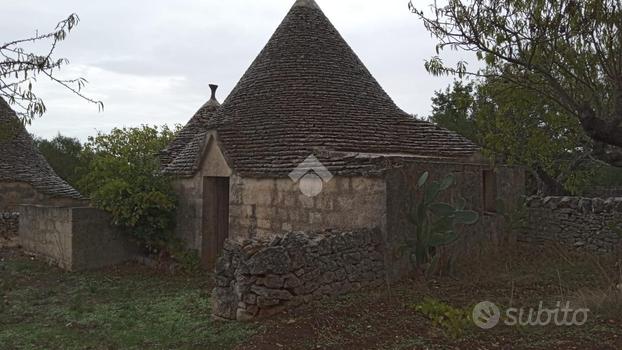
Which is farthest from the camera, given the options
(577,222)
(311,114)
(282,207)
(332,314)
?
(577,222)

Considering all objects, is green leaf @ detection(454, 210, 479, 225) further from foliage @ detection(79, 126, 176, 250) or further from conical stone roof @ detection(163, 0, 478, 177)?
foliage @ detection(79, 126, 176, 250)

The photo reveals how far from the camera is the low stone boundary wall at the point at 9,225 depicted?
1404 centimetres

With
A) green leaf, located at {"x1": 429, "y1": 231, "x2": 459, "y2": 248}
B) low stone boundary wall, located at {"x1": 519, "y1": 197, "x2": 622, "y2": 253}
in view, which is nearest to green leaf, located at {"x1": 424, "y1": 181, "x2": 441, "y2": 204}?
green leaf, located at {"x1": 429, "y1": 231, "x2": 459, "y2": 248}

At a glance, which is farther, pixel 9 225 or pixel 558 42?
pixel 9 225

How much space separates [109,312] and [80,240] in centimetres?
360

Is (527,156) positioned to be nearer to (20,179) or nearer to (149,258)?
(149,258)

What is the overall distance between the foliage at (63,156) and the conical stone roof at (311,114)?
20.2 meters

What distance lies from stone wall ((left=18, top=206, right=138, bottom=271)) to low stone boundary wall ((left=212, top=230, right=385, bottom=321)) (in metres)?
5.13

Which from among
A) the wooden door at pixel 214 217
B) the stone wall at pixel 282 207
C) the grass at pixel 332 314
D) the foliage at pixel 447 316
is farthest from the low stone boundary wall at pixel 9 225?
the foliage at pixel 447 316

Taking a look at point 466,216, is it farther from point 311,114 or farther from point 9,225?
point 9,225

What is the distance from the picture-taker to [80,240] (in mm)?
9977

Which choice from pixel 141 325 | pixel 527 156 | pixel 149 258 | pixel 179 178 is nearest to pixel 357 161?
pixel 141 325

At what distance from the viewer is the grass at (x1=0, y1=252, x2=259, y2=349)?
5.50 meters

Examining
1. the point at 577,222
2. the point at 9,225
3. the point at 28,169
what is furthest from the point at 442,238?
the point at 28,169
